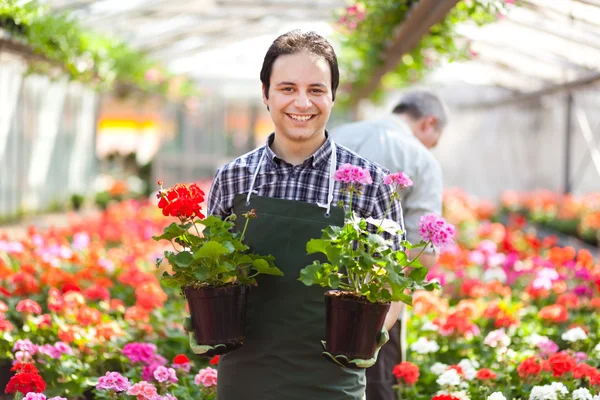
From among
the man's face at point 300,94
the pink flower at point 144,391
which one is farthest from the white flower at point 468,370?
the man's face at point 300,94

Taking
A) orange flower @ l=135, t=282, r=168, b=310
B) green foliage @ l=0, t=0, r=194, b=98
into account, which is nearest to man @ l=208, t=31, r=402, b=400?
orange flower @ l=135, t=282, r=168, b=310

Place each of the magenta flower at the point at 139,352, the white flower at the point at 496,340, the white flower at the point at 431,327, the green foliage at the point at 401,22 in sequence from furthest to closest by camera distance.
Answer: the green foliage at the point at 401,22 < the white flower at the point at 431,327 < the white flower at the point at 496,340 < the magenta flower at the point at 139,352

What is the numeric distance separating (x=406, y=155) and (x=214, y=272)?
117cm

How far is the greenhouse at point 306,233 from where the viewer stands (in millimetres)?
1810

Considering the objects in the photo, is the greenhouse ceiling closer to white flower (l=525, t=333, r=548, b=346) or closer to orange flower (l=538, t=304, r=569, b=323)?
orange flower (l=538, t=304, r=569, b=323)

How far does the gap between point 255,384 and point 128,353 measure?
1.22m

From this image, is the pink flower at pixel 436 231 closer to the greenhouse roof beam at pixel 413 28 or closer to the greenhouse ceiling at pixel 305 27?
the greenhouse roof beam at pixel 413 28

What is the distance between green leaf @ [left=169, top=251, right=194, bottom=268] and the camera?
5.81 feet

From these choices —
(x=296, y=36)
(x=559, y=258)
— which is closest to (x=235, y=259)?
(x=296, y=36)

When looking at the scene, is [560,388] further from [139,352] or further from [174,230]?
[174,230]

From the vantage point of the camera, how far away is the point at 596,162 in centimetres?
951

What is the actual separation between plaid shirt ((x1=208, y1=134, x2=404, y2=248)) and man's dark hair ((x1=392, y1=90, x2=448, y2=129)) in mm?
1230

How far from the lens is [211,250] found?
1.74 meters

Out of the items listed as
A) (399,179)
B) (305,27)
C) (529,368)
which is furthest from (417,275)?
(305,27)
